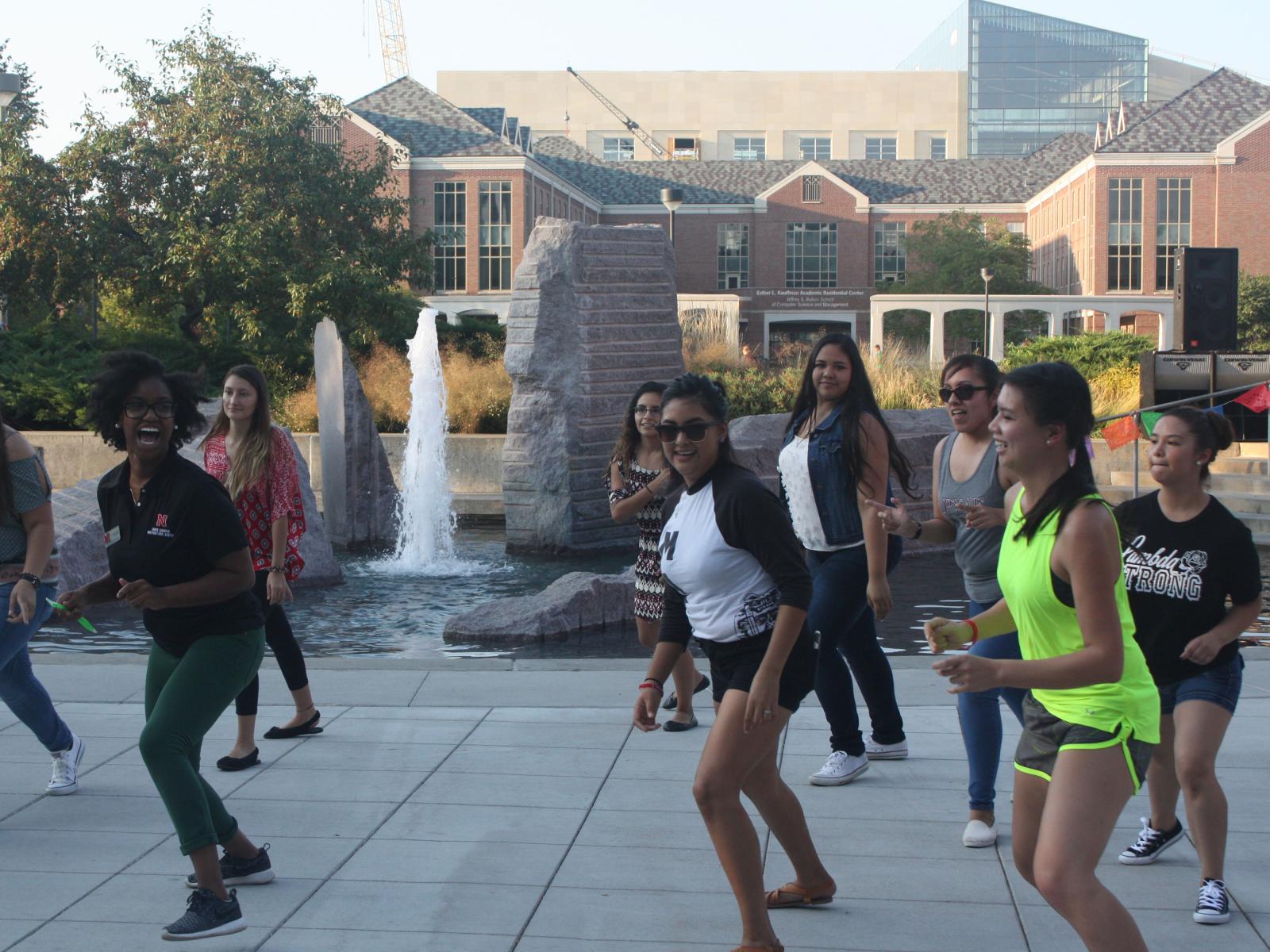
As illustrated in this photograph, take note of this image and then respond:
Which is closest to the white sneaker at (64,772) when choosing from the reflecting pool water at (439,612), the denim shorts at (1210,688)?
the reflecting pool water at (439,612)

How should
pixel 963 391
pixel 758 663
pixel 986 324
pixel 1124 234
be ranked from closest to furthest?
pixel 758 663 → pixel 963 391 → pixel 986 324 → pixel 1124 234

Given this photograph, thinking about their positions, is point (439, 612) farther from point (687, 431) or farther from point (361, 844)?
point (687, 431)

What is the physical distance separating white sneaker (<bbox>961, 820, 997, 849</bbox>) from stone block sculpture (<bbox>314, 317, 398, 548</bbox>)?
1065cm

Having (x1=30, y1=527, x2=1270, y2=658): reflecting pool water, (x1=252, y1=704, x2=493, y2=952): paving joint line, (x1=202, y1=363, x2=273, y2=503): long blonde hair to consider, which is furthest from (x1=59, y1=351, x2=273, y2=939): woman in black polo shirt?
(x1=30, y1=527, x2=1270, y2=658): reflecting pool water

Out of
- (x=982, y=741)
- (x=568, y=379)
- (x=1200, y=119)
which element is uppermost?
(x=1200, y=119)

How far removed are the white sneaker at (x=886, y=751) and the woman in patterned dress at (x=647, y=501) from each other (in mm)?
909

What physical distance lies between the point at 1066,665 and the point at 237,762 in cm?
386

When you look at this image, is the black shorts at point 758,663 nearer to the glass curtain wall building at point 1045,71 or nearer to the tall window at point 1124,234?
the tall window at point 1124,234

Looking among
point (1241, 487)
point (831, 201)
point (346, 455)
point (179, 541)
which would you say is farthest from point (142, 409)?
point (831, 201)

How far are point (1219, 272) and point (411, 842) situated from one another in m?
20.5

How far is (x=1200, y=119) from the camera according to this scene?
60.3 meters

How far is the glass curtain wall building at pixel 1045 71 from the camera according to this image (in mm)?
135875

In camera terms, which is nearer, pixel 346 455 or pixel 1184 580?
pixel 1184 580

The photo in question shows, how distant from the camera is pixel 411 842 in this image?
4.73 meters
